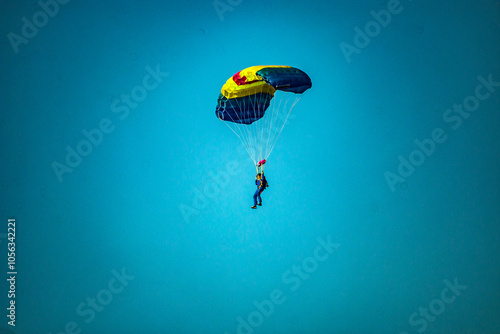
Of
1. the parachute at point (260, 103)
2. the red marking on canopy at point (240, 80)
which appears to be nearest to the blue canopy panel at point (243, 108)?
the parachute at point (260, 103)

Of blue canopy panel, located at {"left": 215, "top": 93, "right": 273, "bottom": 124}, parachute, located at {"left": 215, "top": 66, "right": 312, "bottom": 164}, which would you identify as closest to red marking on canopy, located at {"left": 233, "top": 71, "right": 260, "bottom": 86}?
parachute, located at {"left": 215, "top": 66, "right": 312, "bottom": 164}

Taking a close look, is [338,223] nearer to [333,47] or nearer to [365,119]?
[365,119]

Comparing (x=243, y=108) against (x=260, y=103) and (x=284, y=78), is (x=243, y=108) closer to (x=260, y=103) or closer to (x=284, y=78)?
(x=260, y=103)

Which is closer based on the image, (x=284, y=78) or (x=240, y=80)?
(x=284, y=78)

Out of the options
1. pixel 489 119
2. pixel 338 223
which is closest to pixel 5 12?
pixel 338 223

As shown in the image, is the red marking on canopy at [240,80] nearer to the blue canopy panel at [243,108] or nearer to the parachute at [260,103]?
the parachute at [260,103]

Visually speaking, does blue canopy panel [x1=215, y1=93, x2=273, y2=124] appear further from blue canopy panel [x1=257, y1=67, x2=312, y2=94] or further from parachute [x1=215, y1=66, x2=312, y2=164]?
blue canopy panel [x1=257, y1=67, x2=312, y2=94]

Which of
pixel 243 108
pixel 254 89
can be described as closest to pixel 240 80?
pixel 254 89
